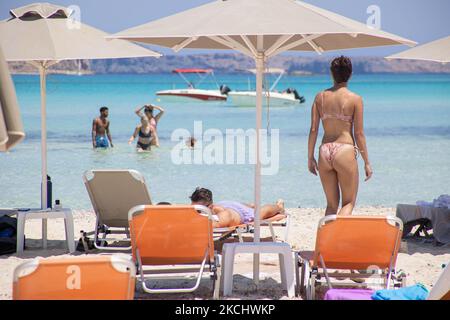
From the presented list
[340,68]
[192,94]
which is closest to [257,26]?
[340,68]

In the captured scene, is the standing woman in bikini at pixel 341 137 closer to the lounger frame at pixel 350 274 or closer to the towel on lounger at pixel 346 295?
the lounger frame at pixel 350 274

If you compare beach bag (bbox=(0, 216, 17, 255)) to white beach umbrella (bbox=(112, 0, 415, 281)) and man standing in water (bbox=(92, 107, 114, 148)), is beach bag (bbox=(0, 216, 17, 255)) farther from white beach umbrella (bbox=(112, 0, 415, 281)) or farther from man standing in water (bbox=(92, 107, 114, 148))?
man standing in water (bbox=(92, 107, 114, 148))

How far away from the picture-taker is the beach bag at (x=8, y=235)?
7211 mm

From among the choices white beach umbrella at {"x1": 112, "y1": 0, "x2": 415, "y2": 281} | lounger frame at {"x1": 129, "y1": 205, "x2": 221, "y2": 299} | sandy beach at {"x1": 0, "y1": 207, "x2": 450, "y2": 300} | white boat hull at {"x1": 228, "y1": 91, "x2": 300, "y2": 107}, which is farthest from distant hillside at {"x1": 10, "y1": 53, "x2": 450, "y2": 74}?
lounger frame at {"x1": 129, "y1": 205, "x2": 221, "y2": 299}

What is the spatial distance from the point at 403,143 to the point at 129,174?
15808 millimetres

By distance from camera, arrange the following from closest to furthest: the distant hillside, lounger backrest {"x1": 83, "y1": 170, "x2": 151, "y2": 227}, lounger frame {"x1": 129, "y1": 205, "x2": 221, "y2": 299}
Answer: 1. lounger frame {"x1": 129, "y1": 205, "x2": 221, "y2": 299}
2. lounger backrest {"x1": 83, "y1": 170, "x2": 151, "y2": 227}
3. the distant hillside

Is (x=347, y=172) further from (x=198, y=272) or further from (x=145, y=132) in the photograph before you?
(x=145, y=132)

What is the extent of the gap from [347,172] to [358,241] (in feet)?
3.54

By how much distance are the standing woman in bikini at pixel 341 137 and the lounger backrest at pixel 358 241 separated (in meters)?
0.93

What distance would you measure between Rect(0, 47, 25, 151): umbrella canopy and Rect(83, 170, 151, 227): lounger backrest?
12.6 feet

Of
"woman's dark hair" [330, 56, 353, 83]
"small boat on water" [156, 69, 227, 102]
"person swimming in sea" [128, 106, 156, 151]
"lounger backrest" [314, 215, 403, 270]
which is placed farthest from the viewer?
"small boat on water" [156, 69, 227, 102]

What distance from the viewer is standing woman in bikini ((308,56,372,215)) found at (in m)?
6.30

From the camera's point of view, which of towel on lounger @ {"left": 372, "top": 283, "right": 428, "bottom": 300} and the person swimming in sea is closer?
towel on lounger @ {"left": 372, "top": 283, "right": 428, "bottom": 300}

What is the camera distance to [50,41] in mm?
7012
